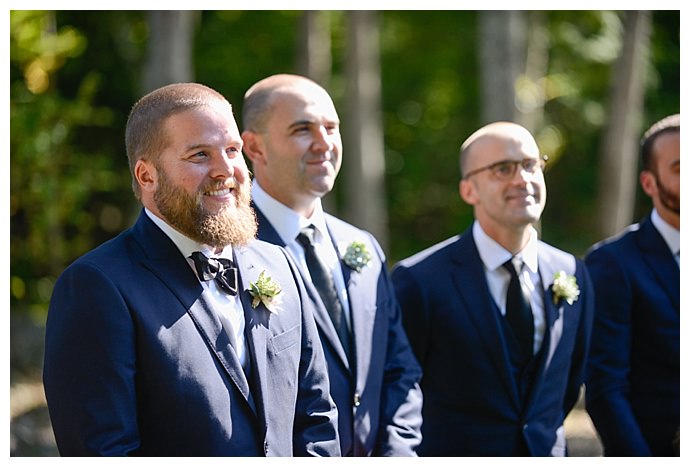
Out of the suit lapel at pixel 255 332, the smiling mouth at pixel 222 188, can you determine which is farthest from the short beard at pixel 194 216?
the suit lapel at pixel 255 332

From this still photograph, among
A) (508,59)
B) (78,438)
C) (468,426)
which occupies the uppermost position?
(508,59)

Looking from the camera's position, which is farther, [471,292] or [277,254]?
[471,292]

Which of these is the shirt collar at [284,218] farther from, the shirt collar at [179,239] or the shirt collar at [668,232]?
the shirt collar at [668,232]

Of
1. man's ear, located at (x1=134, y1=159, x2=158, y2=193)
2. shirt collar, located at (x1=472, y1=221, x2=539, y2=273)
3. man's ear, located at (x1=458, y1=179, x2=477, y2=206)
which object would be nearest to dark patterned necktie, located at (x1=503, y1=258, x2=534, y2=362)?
shirt collar, located at (x1=472, y1=221, x2=539, y2=273)

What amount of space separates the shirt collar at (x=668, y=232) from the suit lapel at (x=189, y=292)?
265 cm

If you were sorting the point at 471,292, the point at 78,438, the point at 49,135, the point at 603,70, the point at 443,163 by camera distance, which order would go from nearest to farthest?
the point at 78,438, the point at 471,292, the point at 49,135, the point at 603,70, the point at 443,163

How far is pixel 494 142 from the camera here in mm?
4391

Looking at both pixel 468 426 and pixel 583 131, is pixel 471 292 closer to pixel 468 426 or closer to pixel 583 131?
pixel 468 426

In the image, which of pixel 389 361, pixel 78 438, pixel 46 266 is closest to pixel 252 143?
pixel 389 361

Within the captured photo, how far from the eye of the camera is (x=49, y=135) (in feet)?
30.0

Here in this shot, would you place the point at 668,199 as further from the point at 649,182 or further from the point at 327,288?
the point at 327,288

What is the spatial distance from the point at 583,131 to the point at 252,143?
16928 millimetres

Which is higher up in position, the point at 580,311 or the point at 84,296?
the point at 84,296

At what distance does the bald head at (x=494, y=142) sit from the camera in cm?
437
